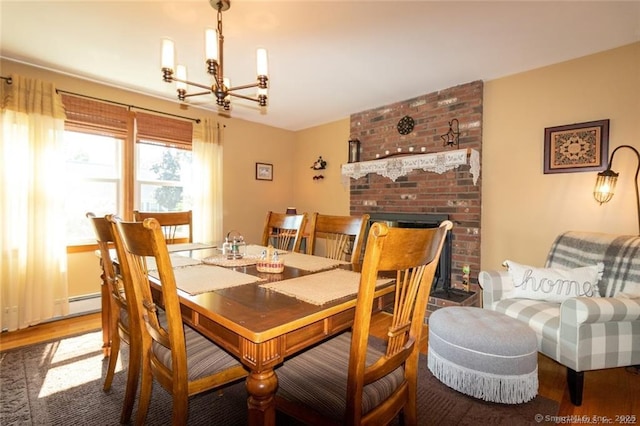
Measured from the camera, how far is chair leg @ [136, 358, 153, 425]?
4.24ft

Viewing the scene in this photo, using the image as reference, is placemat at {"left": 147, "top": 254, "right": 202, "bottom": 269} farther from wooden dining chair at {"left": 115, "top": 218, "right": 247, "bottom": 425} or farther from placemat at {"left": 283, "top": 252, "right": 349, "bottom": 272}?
placemat at {"left": 283, "top": 252, "right": 349, "bottom": 272}

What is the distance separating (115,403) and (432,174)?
3.26 meters

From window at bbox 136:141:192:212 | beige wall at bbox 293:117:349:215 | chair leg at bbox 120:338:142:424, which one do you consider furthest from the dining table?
beige wall at bbox 293:117:349:215

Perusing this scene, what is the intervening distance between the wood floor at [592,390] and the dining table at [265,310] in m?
1.32

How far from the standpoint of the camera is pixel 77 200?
3.10 meters

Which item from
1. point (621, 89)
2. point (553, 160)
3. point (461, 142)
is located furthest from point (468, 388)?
point (621, 89)

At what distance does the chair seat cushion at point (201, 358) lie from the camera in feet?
3.88

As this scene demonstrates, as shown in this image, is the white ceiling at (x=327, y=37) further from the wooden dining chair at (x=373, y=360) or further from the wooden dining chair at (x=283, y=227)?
the wooden dining chair at (x=373, y=360)

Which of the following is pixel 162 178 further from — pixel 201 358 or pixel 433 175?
pixel 433 175

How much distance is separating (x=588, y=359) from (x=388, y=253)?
167cm

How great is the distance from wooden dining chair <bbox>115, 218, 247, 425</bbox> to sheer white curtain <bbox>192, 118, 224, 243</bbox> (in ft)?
8.28

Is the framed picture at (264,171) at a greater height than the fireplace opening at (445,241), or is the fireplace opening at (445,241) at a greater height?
the framed picture at (264,171)

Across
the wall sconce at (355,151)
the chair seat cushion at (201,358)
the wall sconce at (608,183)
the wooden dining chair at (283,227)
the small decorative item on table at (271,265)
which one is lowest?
the chair seat cushion at (201,358)

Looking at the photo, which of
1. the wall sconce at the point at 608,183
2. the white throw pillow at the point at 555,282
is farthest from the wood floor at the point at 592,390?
the wall sconce at the point at 608,183
